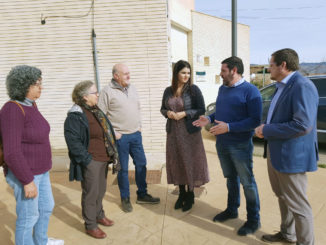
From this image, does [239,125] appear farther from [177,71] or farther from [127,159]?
[127,159]

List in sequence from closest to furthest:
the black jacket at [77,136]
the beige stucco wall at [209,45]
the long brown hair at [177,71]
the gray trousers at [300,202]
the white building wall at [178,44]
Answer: the gray trousers at [300,202], the black jacket at [77,136], the long brown hair at [177,71], the white building wall at [178,44], the beige stucco wall at [209,45]

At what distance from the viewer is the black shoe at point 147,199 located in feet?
12.2

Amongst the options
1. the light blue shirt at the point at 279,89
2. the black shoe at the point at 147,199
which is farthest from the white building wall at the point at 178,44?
the light blue shirt at the point at 279,89

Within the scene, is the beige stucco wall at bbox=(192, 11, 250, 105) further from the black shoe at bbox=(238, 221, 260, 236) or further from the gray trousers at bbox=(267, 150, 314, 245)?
the gray trousers at bbox=(267, 150, 314, 245)

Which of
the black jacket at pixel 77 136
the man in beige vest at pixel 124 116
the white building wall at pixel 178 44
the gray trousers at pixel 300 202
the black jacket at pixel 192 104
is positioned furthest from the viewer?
the white building wall at pixel 178 44

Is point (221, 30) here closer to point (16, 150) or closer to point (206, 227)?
point (206, 227)

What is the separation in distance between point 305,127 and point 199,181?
5.31 feet

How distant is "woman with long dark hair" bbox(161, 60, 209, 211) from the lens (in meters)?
3.22

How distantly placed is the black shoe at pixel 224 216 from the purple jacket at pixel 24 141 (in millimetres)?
2054

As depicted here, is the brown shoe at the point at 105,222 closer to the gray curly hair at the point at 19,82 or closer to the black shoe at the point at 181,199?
the black shoe at the point at 181,199

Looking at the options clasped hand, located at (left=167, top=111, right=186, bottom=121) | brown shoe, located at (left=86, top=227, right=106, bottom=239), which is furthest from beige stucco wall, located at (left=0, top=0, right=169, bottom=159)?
brown shoe, located at (left=86, top=227, right=106, bottom=239)

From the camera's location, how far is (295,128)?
2113mm

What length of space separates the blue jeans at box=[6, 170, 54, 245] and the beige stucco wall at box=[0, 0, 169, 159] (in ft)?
9.81

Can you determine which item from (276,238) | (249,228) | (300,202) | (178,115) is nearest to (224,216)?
(249,228)
